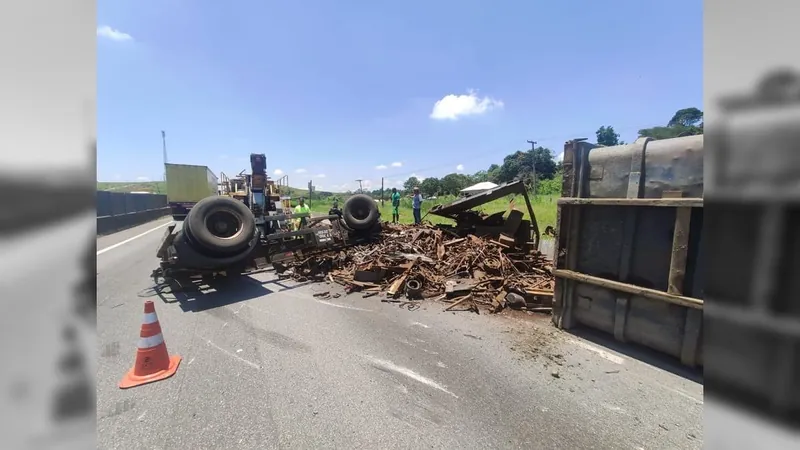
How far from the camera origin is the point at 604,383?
9.98 feet

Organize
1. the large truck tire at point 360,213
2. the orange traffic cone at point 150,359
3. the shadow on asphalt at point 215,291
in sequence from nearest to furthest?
the orange traffic cone at point 150,359 → the shadow on asphalt at point 215,291 → the large truck tire at point 360,213

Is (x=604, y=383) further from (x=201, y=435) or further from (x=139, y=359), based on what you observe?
(x=139, y=359)

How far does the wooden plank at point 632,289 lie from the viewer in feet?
9.72

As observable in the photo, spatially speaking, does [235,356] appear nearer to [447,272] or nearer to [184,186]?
[447,272]

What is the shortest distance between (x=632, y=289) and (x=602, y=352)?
773 millimetres

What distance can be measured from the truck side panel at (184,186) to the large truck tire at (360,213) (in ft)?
49.0

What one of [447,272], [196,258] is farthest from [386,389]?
[196,258]

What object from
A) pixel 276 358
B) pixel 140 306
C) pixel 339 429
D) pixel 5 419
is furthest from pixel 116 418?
pixel 140 306

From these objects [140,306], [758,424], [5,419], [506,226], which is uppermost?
[506,226]

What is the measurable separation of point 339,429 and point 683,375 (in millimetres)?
3163

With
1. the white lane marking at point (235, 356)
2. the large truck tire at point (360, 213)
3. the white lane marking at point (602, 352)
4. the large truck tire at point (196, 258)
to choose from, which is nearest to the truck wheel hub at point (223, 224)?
the large truck tire at point (196, 258)

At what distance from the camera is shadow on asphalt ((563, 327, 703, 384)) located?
123 inches

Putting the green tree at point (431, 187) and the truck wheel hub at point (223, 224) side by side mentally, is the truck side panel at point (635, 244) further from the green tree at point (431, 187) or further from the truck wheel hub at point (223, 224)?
the green tree at point (431, 187)

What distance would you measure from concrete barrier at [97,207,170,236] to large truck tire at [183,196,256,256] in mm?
12164
